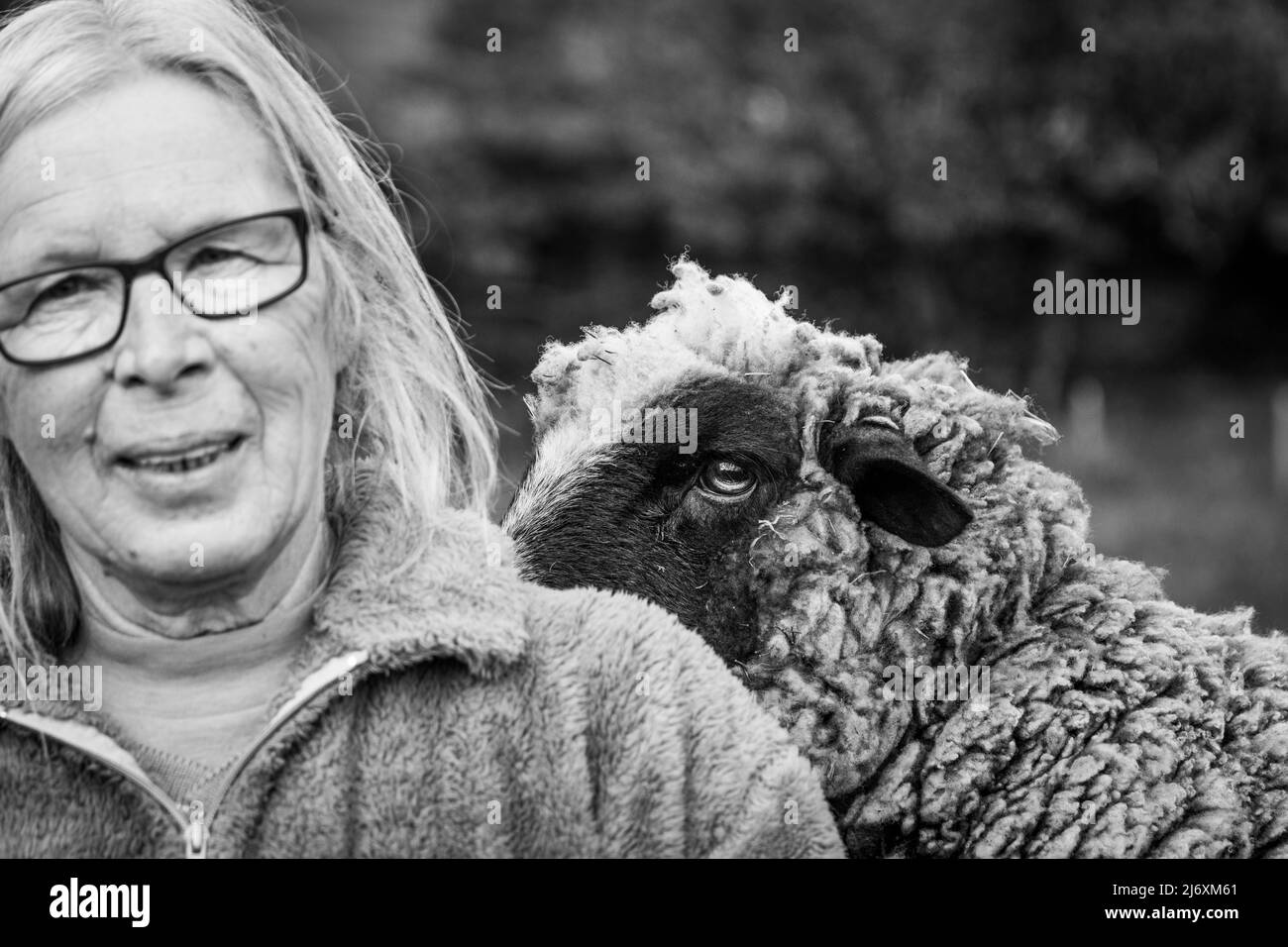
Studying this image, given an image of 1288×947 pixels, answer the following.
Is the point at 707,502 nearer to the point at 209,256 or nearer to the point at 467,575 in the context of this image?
the point at 467,575

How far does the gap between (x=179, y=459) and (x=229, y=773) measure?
485 mm

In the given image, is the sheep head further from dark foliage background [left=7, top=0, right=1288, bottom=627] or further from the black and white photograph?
dark foliage background [left=7, top=0, right=1288, bottom=627]

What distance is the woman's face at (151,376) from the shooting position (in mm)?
2141

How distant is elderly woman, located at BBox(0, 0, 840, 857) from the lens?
215 centimetres

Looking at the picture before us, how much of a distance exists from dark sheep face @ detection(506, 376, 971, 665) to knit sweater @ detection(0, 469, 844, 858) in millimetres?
Result: 1335

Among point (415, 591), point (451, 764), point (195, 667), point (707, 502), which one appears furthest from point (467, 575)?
point (707, 502)

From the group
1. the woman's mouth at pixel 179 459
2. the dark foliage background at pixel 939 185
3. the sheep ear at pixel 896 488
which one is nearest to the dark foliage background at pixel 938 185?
the dark foliage background at pixel 939 185

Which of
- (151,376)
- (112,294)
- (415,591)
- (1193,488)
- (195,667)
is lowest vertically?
(195,667)

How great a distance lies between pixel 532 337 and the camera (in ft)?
41.1

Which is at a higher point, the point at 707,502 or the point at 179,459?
the point at 707,502

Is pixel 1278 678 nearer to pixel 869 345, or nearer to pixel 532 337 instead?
pixel 869 345

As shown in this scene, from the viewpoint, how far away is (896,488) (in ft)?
11.6
